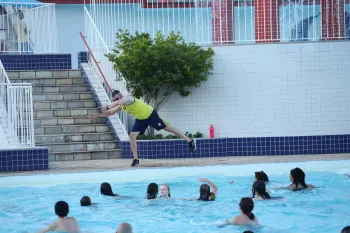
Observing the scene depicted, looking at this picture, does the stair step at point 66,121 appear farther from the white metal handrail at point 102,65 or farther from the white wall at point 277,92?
the white wall at point 277,92

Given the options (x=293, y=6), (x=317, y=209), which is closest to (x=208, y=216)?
(x=317, y=209)

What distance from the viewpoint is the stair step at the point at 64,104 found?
18.5 m

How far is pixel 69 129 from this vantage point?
17.7 m

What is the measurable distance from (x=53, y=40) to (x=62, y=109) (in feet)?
13.8

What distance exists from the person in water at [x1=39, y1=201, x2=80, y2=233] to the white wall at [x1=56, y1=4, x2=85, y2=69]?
1536cm

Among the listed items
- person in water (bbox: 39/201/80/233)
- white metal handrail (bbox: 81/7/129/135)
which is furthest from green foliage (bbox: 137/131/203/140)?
person in water (bbox: 39/201/80/233)

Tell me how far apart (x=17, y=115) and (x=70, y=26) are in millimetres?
9364

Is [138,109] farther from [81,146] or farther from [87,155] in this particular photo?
[81,146]

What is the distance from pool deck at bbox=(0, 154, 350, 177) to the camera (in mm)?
14613

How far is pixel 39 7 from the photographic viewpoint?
69.1 feet

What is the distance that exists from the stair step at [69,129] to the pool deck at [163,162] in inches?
59.6

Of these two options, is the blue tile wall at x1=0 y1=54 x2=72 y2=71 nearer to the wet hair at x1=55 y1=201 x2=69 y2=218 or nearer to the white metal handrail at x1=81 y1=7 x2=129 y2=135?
the white metal handrail at x1=81 y1=7 x2=129 y2=135

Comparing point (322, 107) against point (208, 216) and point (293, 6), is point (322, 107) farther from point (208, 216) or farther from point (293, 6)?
point (208, 216)

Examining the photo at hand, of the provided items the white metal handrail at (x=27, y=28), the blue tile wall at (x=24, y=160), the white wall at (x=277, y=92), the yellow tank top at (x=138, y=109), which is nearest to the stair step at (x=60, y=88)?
the white metal handrail at (x=27, y=28)
